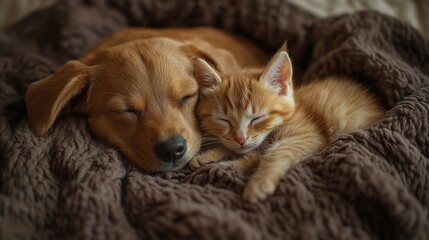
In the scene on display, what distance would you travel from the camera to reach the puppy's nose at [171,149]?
1.57 meters

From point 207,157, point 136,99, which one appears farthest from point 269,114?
point 136,99

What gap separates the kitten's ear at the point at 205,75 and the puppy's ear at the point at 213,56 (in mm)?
107

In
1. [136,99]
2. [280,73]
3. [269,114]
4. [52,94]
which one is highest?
[280,73]

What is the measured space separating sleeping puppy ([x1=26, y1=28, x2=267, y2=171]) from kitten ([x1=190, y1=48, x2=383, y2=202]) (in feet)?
0.31

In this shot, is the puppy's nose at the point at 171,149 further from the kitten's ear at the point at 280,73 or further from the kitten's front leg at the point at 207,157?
the kitten's ear at the point at 280,73

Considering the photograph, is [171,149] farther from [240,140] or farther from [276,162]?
[276,162]

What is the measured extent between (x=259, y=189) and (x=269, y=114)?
428mm

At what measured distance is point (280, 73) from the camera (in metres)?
1.72

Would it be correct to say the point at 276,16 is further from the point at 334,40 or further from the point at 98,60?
the point at 98,60

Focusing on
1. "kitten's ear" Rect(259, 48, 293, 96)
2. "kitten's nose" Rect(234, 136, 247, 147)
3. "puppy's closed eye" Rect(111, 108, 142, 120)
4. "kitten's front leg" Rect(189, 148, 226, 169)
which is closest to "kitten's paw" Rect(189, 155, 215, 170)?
"kitten's front leg" Rect(189, 148, 226, 169)

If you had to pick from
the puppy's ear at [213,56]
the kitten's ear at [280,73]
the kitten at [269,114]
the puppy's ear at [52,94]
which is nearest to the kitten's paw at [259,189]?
the kitten at [269,114]

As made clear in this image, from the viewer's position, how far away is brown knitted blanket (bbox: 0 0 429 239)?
1282 millimetres

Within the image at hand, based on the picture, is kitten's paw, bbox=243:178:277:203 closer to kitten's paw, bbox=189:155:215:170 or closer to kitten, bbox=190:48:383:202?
kitten, bbox=190:48:383:202

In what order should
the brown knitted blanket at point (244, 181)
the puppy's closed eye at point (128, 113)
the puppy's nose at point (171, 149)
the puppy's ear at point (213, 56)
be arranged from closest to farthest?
1. the brown knitted blanket at point (244, 181)
2. the puppy's nose at point (171, 149)
3. the puppy's closed eye at point (128, 113)
4. the puppy's ear at point (213, 56)
